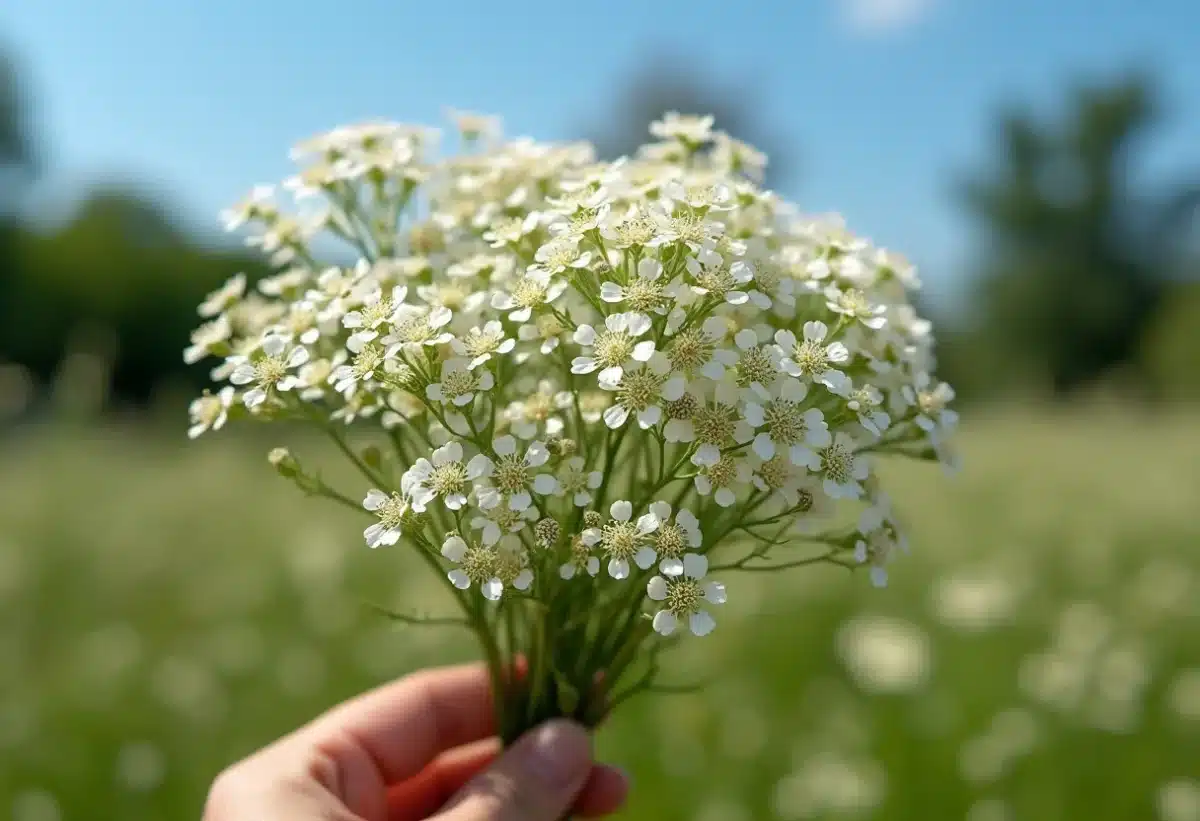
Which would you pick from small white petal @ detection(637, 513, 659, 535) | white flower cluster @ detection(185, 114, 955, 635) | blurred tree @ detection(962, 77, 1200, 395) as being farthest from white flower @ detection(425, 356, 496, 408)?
blurred tree @ detection(962, 77, 1200, 395)

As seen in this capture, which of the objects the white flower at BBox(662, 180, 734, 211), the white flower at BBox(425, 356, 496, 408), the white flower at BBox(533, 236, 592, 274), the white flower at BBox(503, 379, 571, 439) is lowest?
the white flower at BBox(503, 379, 571, 439)

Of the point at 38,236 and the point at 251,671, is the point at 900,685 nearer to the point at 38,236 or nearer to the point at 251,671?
the point at 251,671

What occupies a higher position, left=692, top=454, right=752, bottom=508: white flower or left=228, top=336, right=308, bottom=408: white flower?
left=228, top=336, right=308, bottom=408: white flower

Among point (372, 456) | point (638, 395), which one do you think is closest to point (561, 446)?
point (638, 395)

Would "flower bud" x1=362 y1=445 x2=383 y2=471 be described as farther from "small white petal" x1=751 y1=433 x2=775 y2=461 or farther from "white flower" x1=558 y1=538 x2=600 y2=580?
"small white petal" x1=751 y1=433 x2=775 y2=461

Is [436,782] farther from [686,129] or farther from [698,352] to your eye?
[686,129]

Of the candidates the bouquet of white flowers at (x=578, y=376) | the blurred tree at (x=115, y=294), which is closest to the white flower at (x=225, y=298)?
the bouquet of white flowers at (x=578, y=376)

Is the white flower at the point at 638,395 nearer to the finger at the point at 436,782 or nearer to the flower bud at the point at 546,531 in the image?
the flower bud at the point at 546,531

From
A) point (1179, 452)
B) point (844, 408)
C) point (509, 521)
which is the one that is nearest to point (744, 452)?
point (844, 408)
